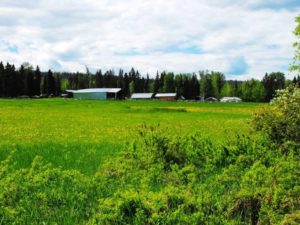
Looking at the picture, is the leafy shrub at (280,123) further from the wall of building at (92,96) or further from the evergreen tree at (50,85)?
the wall of building at (92,96)

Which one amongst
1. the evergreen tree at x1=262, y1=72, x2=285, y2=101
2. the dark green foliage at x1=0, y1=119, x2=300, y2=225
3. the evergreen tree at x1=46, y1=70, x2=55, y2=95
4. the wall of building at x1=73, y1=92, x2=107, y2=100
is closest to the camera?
the dark green foliage at x1=0, y1=119, x2=300, y2=225

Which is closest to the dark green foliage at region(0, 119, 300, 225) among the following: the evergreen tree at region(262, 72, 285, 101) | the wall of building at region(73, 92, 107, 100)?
the wall of building at region(73, 92, 107, 100)

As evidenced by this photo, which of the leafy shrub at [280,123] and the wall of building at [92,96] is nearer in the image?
the leafy shrub at [280,123]

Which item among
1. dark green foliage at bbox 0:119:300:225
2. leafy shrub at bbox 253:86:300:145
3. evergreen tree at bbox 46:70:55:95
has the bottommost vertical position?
dark green foliage at bbox 0:119:300:225

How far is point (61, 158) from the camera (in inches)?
558

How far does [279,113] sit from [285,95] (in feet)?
10.7

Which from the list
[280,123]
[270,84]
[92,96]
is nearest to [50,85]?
[92,96]

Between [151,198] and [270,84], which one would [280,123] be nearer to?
[151,198]

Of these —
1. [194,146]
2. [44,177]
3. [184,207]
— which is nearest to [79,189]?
[44,177]

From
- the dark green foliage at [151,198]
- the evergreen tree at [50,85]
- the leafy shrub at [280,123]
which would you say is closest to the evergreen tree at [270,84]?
the evergreen tree at [50,85]

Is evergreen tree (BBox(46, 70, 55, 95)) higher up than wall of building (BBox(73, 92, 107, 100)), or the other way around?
evergreen tree (BBox(46, 70, 55, 95))

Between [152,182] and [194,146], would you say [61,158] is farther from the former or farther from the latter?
[152,182]

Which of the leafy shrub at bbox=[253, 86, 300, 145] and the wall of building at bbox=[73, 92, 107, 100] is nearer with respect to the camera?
the leafy shrub at bbox=[253, 86, 300, 145]

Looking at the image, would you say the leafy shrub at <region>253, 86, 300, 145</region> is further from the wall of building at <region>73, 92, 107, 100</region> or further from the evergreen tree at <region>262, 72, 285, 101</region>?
the evergreen tree at <region>262, 72, 285, 101</region>
